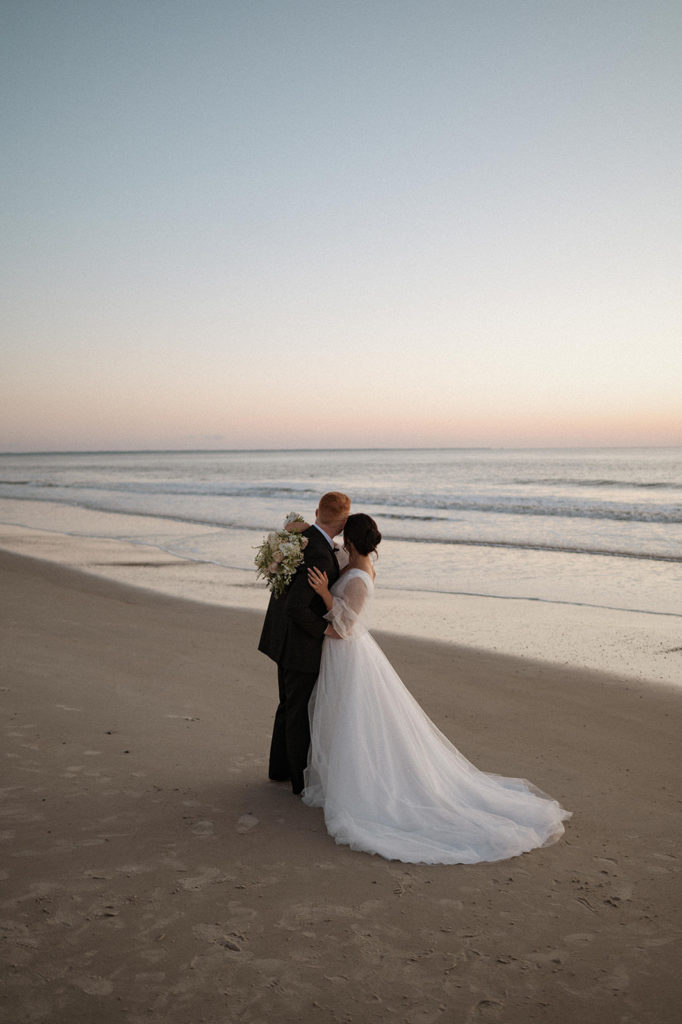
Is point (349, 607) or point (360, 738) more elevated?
point (349, 607)

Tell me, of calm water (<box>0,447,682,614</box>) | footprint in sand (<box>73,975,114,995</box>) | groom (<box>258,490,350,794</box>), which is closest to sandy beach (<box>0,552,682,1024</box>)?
footprint in sand (<box>73,975,114,995</box>)

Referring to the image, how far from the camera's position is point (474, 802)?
4.57 m

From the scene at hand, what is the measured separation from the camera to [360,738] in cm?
453

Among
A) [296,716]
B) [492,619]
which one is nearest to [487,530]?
[492,619]

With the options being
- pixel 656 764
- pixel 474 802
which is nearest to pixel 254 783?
pixel 474 802

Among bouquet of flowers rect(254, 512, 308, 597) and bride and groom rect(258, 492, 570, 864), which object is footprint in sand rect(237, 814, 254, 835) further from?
bouquet of flowers rect(254, 512, 308, 597)

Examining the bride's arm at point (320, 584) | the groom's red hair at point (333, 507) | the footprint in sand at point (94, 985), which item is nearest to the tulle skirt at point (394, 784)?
the bride's arm at point (320, 584)

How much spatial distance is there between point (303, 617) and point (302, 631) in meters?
0.14

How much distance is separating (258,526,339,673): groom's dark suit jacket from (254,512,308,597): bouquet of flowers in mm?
66

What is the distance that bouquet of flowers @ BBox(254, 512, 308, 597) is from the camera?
456 cm

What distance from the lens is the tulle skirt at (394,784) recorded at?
167 inches

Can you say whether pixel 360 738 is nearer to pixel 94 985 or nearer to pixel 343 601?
pixel 343 601

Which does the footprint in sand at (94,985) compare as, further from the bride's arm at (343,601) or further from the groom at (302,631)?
the bride's arm at (343,601)

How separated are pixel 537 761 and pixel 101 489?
136ft
